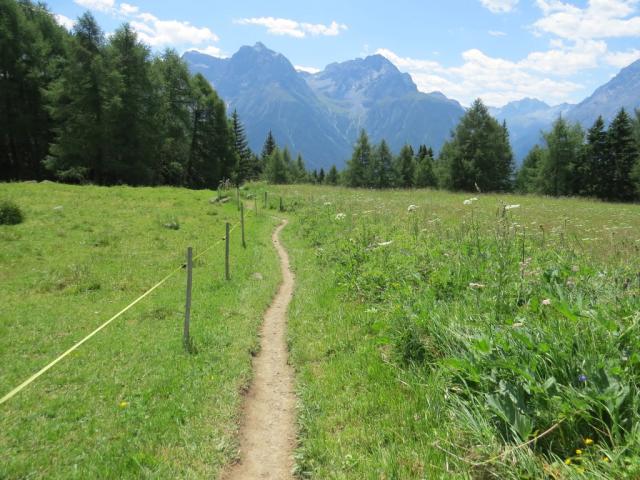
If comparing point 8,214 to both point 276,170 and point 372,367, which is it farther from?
point 276,170

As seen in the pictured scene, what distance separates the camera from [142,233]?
782 inches

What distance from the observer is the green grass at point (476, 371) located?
140 inches

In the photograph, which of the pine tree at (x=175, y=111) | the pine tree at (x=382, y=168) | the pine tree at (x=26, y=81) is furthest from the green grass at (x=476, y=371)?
the pine tree at (x=382, y=168)

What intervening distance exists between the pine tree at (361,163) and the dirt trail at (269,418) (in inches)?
3074

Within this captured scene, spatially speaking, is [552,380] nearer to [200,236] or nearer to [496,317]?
[496,317]

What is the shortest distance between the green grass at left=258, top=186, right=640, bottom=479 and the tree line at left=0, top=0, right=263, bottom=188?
153ft

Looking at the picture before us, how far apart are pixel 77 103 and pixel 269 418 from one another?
2026 inches

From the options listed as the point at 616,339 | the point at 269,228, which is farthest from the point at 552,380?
the point at 269,228

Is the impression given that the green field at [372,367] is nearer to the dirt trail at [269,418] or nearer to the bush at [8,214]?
the dirt trail at [269,418]

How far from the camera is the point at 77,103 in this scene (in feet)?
147

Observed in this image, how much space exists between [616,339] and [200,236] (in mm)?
19367

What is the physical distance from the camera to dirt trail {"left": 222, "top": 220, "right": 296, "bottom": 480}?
491cm

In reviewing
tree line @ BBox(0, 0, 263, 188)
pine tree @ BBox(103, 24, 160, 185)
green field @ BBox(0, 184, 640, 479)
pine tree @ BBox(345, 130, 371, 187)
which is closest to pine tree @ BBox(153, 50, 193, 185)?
tree line @ BBox(0, 0, 263, 188)

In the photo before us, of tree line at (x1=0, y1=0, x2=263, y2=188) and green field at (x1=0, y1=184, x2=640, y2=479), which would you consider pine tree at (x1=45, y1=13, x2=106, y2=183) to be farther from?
green field at (x1=0, y1=184, x2=640, y2=479)
